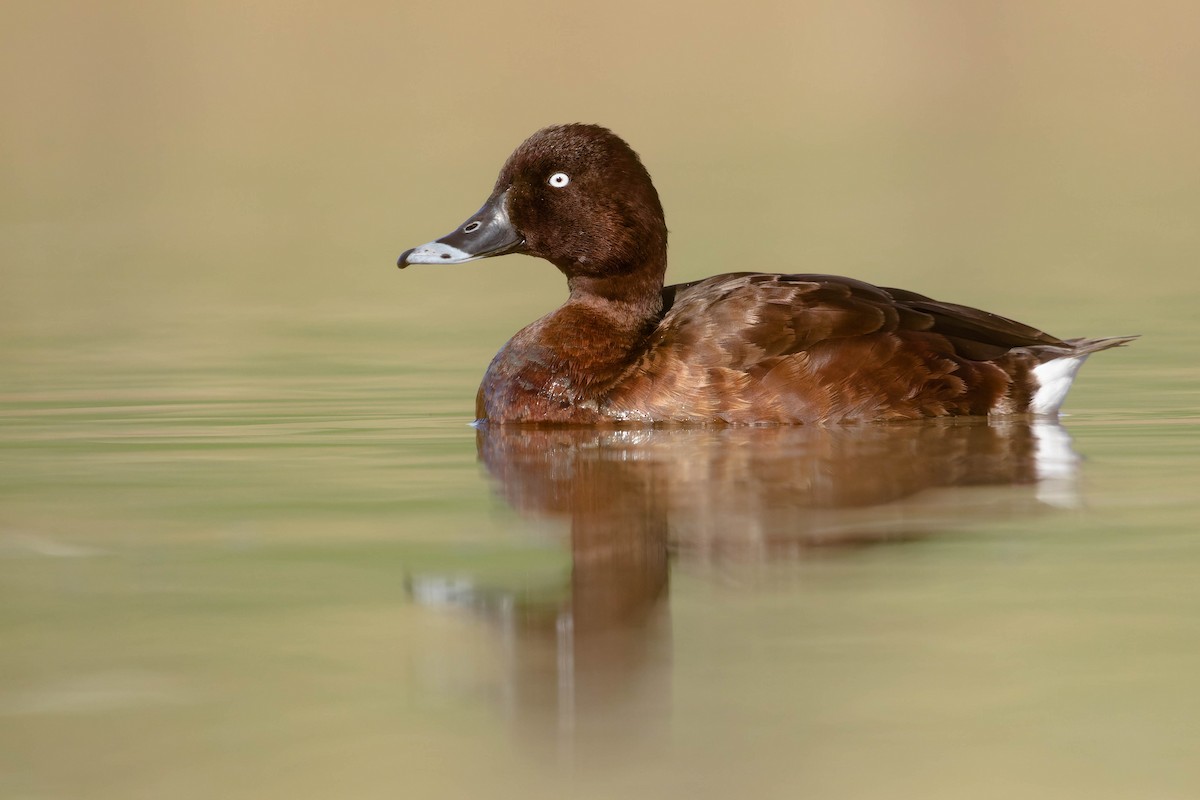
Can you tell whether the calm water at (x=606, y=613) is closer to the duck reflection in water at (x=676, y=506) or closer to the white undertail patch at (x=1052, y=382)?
the duck reflection in water at (x=676, y=506)

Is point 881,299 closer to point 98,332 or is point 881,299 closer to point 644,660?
point 644,660

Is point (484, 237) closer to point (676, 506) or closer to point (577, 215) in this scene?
point (577, 215)

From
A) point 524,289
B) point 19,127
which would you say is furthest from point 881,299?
point 19,127

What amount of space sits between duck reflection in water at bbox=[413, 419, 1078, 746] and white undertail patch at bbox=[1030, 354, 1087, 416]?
0.32 meters

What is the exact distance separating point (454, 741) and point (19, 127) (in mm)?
31836

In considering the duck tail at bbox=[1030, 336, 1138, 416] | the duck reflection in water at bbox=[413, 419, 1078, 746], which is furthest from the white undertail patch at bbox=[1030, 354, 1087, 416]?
the duck reflection in water at bbox=[413, 419, 1078, 746]

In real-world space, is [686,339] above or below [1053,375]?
above

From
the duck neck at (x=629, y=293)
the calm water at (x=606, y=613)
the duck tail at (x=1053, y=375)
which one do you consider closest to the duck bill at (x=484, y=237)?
the duck neck at (x=629, y=293)

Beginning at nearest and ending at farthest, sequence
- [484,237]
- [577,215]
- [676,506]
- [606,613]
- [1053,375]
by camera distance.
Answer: [606,613] < [676,506] < [1053,375] < [577,215] < [484,237]

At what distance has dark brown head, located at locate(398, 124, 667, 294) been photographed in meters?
8.44

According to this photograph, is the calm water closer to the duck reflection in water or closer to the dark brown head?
the duck reflection in water

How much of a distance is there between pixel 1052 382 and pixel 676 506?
285 cm

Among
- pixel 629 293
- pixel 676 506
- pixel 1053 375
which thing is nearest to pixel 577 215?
pixel 629 293

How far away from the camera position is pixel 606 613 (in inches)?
182
